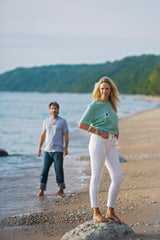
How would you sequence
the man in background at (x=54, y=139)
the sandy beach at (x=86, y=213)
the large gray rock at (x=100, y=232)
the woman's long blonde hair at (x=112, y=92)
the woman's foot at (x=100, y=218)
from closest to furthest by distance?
1. the large gray rock at (x=100, y=232)
2. the woman's foot at (x=100, y=218)
3. the woman's long blonde hair at (x=112, y=92)
4. the sandy beach at (x=86, y=213)
5. the man in background at (x=54, y=139)

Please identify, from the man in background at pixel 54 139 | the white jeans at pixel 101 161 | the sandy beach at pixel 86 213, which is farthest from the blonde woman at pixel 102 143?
the man in background at pixel 54 139

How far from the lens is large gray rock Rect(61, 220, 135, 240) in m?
4.20

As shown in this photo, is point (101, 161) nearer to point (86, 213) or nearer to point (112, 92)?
point (112, 92)

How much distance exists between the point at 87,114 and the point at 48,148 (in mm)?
2984

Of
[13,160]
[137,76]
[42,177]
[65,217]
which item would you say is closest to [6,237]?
[65,217]

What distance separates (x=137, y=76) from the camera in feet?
606

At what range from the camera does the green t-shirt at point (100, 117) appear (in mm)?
4594

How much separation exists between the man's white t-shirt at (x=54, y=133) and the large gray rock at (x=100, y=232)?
309 cm

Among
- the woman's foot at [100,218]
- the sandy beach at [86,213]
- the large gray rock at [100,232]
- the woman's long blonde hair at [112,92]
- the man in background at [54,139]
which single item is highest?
the woman's long blonde hair at [112,92]

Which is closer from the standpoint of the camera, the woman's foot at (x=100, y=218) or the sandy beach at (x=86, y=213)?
the woman's foot at (x=100, y=218)

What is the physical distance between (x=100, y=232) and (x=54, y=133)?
342cm

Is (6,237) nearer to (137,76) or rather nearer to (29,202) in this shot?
(29,202)

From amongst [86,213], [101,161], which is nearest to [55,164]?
[86,213]

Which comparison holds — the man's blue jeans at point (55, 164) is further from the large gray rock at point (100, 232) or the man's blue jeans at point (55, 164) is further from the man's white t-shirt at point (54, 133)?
the large gray rock at point (100, 232)
